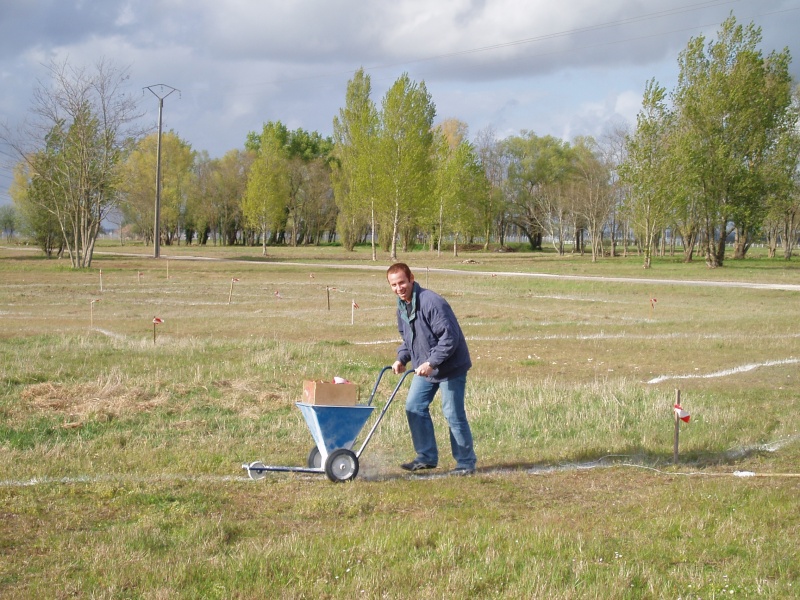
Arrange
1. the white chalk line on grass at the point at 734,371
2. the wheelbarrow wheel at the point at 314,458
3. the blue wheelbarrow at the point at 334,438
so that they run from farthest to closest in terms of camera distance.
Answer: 1. the white chalk line on grass at the point at 734,371
2. the wheelbarrow wheel at the point at 314,458
3. the blue wheelbarrow at the point at 334,438

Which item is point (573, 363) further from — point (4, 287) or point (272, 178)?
point (272, 178)

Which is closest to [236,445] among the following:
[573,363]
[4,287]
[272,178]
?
[573,363]

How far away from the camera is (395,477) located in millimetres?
7668

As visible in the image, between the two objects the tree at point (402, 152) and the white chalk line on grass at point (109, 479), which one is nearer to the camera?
the white chalk line on grass at point (109, 479)

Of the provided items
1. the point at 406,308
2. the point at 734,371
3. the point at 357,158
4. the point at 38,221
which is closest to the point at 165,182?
the point at 38,221

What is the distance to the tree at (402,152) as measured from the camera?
6544 cm

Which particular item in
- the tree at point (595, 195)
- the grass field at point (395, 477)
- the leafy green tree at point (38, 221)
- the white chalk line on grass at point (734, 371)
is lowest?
the grass field at point (395, 477)

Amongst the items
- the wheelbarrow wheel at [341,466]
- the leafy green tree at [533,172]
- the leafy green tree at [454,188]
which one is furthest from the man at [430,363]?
the leafy green tree at [533,172]

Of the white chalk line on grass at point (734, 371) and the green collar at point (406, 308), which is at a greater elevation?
the green collar at point (406, 308)

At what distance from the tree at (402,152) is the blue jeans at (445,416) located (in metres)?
58.5

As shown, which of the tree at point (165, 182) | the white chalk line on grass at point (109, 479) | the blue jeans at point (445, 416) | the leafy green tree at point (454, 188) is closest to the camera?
the white chalk line on grass at point (109, 479)

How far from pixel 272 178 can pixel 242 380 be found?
7617 cm

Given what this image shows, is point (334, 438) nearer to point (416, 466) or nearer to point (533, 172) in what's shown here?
point (416, 466)

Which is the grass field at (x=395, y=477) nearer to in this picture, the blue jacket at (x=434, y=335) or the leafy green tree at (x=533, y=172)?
the blue jacket at (x=434, y=335)
